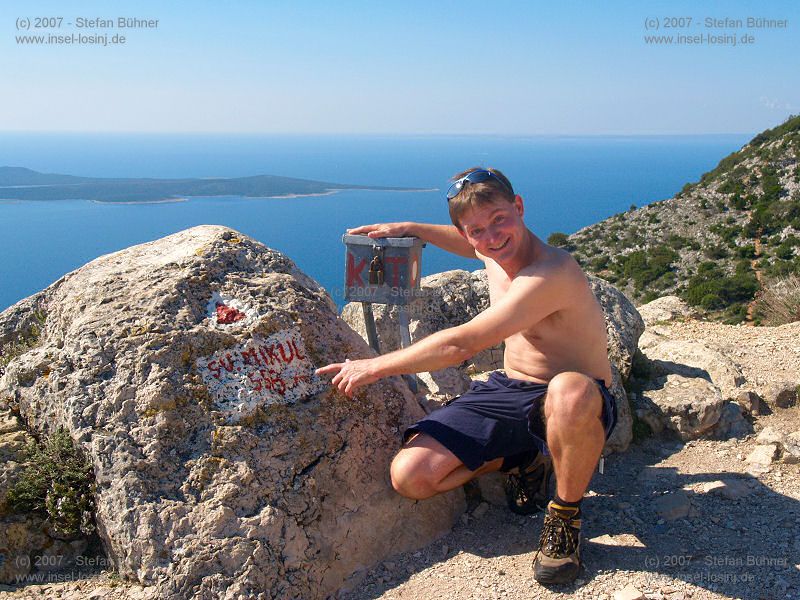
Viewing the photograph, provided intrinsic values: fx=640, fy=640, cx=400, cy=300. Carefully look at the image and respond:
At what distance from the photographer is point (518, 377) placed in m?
4.20

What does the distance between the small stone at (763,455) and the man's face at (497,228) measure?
9.31ft

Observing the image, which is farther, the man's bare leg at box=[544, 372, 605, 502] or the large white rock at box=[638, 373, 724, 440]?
the large white rock at box=[638, 373, 724, 440]

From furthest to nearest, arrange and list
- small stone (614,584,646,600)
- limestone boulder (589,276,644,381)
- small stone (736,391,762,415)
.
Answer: limestone boulder (589,276,644,381) < small stone (736,391,762,415) < small stone (614,584,646,600)

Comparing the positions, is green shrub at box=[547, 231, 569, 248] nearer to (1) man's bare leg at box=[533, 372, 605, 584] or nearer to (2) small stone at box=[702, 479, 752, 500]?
(2) small stone at box=[702, 479, 752, 500]

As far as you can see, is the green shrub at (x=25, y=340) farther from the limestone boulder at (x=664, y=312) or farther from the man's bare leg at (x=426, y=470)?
the limestone boulder at (x=664, y=312)

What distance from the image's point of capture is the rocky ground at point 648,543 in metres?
3.56

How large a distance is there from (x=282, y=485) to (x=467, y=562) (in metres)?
1.20

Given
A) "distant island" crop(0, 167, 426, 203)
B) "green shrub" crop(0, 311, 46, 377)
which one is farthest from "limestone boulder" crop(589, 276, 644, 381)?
"distant island" crop(0, 167, 426, 203)

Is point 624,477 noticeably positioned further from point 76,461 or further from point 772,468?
point 76,461

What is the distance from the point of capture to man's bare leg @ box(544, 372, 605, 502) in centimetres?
354

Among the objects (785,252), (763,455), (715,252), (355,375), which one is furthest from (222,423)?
(715,252)

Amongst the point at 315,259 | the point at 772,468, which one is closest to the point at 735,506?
the point at 772,468

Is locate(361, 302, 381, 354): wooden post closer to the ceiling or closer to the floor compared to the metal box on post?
closer to the floor

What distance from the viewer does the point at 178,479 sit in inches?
147
